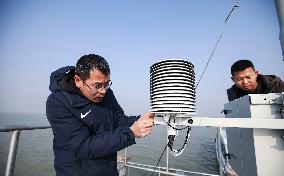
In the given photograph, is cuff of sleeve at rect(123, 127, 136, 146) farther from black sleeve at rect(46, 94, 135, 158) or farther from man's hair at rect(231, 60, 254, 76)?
man's hair at rect(231, 60, 254, 76)

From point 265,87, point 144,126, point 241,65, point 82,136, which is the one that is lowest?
point 82,136

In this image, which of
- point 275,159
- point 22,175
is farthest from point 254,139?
point 22,175

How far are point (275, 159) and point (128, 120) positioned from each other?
1559mm

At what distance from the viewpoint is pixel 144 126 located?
181 cm

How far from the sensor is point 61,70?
2.31 metres

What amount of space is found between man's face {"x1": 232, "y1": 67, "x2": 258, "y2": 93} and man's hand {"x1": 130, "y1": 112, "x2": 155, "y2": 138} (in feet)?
7.22

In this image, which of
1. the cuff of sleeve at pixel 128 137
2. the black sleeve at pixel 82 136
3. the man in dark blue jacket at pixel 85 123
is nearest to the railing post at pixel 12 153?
→ the man in dark blue jacket at pixel 85 123

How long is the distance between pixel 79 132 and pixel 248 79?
9.09ft

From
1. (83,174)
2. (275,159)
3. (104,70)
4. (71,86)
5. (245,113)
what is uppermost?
(104,70)

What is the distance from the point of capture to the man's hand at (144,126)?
70.9 inches

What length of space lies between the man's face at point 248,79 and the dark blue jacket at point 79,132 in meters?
2.30

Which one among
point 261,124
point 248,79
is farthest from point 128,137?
point 248,79

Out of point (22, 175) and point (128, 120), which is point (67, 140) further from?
point (22, 175)

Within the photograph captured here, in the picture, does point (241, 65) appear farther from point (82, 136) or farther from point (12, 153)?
point (12, 153)
